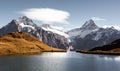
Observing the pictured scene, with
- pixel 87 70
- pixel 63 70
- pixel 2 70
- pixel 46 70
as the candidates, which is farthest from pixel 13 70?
pixel 87 70

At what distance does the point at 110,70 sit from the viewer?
120m

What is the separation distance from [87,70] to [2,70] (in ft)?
123

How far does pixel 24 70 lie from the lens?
11694 centimetres

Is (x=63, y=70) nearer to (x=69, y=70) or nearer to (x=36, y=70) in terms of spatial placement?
(x=69, y=70)

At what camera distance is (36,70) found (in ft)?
380

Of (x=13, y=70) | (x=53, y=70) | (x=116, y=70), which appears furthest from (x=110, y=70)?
(x=13, y=70)

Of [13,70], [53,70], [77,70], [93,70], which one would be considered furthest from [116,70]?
[13,70]

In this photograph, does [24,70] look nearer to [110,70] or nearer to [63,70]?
[63,70]

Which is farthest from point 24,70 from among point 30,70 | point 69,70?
point 69,70

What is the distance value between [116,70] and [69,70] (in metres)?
21.4

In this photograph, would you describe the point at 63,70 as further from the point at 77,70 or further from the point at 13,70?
the point at 13,70

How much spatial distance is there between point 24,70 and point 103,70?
3562 cm

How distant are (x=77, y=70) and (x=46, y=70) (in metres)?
14.0

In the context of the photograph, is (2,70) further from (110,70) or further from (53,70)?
(110,70)
